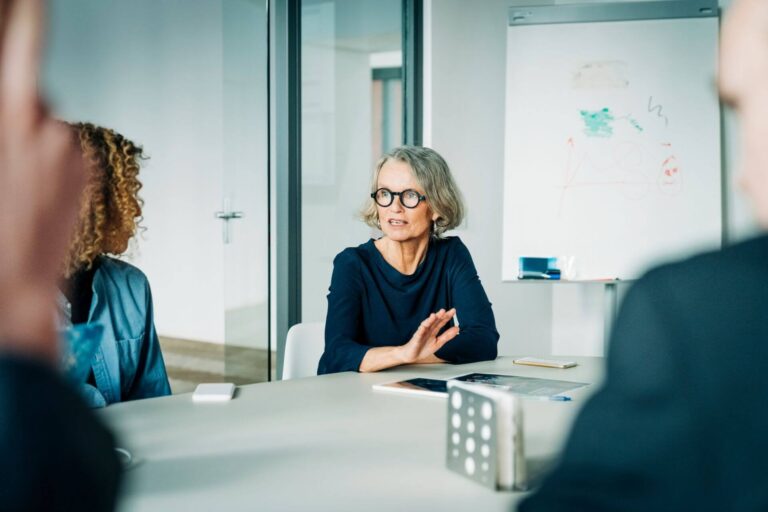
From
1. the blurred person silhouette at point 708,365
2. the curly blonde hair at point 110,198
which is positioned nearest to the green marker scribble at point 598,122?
the curly blonde hair at point 110,198

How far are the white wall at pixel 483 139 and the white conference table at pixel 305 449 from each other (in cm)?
250

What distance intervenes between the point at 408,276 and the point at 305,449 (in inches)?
48.9

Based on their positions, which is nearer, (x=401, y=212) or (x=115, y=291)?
(x=115, y=291)

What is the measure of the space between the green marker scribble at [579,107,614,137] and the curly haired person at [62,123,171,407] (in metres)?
2.47

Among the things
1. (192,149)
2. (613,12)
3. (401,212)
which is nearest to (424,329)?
(401,212)

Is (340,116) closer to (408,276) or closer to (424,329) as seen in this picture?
(408,276)

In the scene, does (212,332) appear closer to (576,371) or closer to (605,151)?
(605,151)

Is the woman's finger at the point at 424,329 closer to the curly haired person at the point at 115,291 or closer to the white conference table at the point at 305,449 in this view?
the white conference table at the point at 305,449

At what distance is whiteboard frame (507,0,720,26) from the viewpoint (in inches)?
146

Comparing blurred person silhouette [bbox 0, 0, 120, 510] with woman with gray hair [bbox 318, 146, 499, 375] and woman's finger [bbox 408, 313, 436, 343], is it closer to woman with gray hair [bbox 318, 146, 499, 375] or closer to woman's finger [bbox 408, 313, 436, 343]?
woman's finger [bbox 408, 313, 436, 343]

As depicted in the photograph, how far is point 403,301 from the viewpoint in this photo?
2525mm

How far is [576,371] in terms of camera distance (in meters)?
2.19

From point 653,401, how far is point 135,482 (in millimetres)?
901

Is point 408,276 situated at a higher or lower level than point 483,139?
lower
